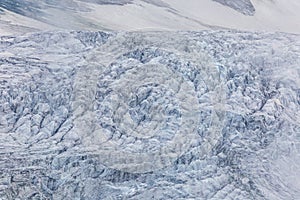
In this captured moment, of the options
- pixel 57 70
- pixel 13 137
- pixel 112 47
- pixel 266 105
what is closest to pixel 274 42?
pixel 266 105

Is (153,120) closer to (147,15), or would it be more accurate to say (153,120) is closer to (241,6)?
(147,15)

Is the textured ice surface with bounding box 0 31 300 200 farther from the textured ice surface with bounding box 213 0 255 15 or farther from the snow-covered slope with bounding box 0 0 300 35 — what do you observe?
the textured ice surface with bounding box 213 0 255 15

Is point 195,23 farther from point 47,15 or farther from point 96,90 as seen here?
point 96,90

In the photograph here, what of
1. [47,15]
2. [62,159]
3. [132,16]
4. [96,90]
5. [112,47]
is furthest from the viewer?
[132,16]

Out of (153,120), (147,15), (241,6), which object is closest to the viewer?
(153,120)

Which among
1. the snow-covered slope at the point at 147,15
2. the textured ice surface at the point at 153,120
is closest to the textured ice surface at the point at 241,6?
the snow-covered slope at the point at 147,15

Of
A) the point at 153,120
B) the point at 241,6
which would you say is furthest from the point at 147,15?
the point at 153,120
